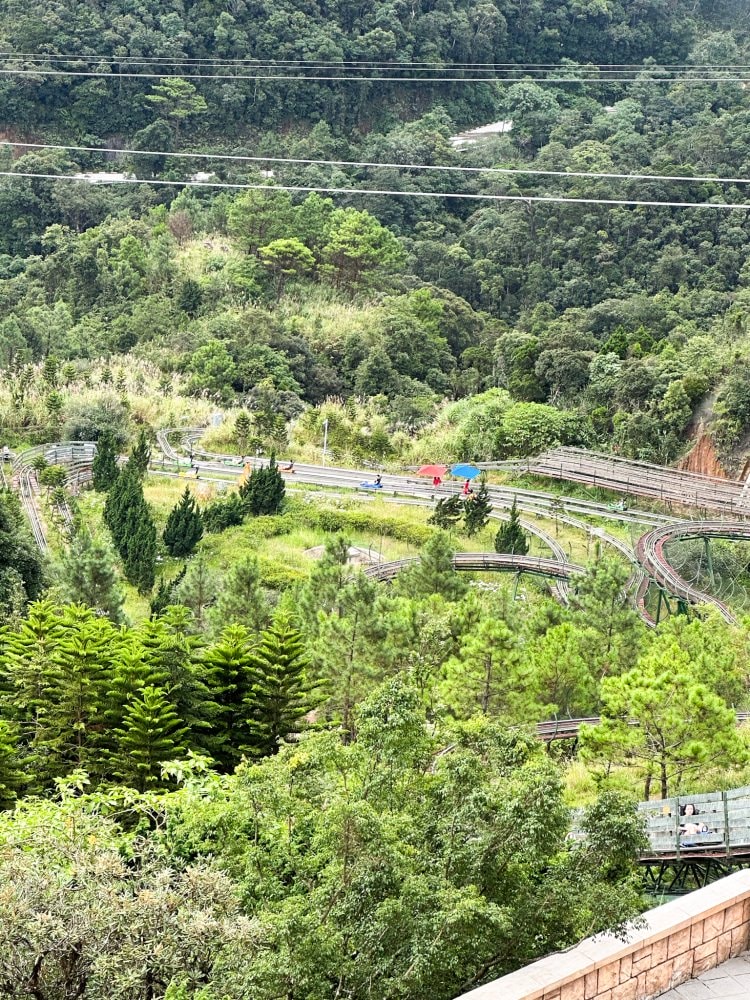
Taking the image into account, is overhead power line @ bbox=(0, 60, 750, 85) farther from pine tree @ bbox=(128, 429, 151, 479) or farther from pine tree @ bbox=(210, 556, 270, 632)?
pine tree @ bbox=(210, 556, 270, 632)

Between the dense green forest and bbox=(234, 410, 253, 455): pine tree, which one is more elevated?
the dense green forest

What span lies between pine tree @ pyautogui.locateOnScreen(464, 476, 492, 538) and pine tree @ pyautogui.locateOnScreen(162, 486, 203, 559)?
7.90 meters

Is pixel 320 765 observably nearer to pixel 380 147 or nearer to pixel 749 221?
pixel 749 221

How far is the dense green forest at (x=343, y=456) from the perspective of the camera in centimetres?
1227

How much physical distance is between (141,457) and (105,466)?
1502mm

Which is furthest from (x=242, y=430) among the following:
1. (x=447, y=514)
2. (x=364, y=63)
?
(x=364, y=63)

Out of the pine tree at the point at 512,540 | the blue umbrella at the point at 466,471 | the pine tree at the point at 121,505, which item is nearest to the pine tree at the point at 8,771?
the pine tree at the point at 121,505

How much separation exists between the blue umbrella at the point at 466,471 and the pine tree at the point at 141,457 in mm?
10215

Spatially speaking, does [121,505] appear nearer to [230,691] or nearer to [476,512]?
[476,512]

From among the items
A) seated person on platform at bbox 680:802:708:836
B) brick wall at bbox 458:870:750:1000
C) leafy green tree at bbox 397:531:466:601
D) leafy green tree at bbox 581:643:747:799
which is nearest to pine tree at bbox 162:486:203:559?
leafy green tree at bbox 397:531:466:601

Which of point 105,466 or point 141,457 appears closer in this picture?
point 105,466

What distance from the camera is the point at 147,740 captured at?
882 inches

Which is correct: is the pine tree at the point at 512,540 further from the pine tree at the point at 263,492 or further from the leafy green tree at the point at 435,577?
the leafy green tree at the point at 435,577

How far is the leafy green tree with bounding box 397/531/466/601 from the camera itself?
30656 millimetres
